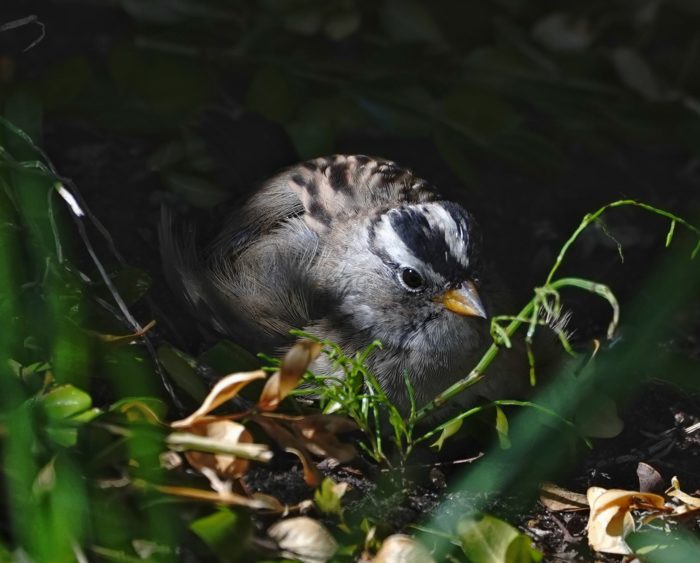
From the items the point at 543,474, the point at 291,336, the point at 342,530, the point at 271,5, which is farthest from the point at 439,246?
the point at 271,5

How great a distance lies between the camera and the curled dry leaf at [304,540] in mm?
2131

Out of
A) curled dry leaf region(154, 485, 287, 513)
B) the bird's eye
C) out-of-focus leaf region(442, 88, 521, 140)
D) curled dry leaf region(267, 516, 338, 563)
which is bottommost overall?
curled dry leaf region(267, 516, 338, 563)

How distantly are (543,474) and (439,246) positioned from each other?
611 mm

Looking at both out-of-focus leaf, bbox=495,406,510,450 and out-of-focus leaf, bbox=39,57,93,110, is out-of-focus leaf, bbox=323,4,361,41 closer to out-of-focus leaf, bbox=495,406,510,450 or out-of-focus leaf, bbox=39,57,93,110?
out-of-focus leaf, bbox=39,57,93,110

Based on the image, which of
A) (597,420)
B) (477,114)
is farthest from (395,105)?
(597,420)

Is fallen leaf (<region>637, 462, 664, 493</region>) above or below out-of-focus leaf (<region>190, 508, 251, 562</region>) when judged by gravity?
below

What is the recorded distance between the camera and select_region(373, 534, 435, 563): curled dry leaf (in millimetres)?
2105

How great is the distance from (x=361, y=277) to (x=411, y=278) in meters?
0.14

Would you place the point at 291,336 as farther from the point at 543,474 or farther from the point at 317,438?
the point at 543,474

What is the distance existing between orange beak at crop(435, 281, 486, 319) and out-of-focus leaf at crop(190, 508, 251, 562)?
86 cm

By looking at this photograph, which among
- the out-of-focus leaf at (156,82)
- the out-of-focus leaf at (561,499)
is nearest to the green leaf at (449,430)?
the out-of-focus leaf at (561,499)

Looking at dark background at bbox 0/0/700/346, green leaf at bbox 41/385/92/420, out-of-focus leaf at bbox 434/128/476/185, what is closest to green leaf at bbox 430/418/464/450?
green leaf at bbox 41/385/92/420

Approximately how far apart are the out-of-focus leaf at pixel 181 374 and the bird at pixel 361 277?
0.38m

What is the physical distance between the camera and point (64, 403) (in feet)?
7.22
